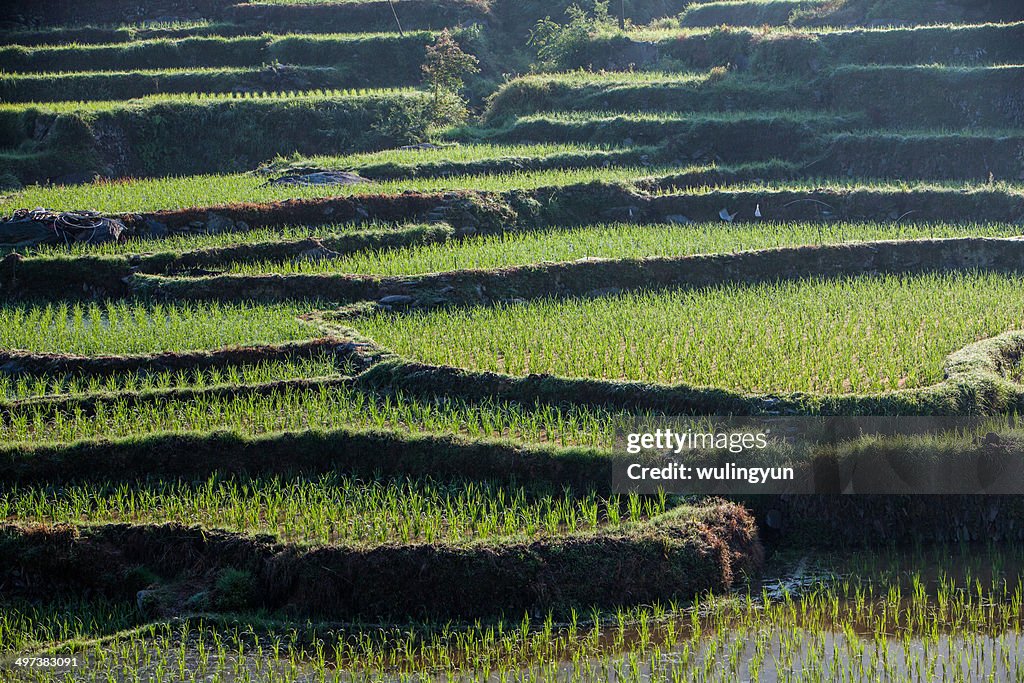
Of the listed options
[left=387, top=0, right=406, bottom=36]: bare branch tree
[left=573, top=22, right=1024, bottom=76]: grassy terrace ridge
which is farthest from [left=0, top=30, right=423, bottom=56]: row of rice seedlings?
[left=573, top=22, right=1024, bottom=76]: grassy terrace ridge

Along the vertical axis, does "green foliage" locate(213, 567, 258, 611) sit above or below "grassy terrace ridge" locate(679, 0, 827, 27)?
below

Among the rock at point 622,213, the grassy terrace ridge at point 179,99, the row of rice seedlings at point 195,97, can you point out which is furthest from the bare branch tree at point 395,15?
the rock at point 622,213

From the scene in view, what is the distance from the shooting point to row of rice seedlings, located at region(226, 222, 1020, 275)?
1160 cm

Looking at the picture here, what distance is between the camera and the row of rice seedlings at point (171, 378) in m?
8.68

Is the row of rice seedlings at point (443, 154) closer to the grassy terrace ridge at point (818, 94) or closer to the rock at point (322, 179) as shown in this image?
the rock at point (322, 179)

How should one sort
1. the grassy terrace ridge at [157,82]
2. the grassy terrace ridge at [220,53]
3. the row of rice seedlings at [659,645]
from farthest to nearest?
the grassy terrace ridge at [220,53] < the grassy terrace ridge at [157,82] < the row of rice seedlings at [659,645]

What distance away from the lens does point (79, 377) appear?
29.5 feet

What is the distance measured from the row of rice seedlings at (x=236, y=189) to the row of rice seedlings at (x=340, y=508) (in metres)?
6.41

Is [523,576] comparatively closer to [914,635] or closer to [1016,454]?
[914,635]

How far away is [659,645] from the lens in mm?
5914

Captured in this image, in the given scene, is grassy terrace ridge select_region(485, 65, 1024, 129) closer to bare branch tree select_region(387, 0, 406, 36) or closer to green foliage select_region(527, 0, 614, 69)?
green foliage select_region(527, 0, 614, 69)

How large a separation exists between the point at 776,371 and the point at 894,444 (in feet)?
3.76

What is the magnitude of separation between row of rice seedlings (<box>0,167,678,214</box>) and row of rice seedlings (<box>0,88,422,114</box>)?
9.19ft

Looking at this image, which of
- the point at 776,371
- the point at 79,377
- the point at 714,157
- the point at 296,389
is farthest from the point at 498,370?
the point at 714,157
